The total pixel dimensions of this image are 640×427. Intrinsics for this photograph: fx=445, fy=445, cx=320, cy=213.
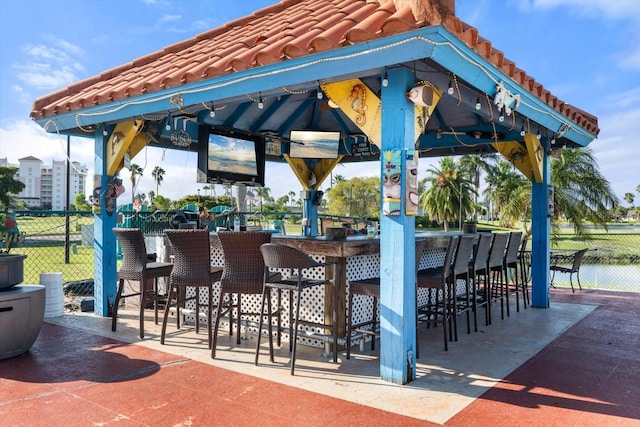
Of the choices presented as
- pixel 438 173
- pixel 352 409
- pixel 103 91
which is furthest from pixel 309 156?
pixel 438 173

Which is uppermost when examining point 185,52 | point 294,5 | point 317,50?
point 294,5

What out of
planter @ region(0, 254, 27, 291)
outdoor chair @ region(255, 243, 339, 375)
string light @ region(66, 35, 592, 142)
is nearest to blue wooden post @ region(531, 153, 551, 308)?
string light @ region(66, 35, 592, 142)

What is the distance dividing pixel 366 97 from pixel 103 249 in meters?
4.07

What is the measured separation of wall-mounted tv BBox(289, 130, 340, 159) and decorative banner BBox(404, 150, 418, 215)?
4.60 meters

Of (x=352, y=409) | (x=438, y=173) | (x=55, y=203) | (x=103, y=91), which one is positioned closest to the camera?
(x=352, y=409)

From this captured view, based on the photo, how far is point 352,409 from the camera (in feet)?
9.19

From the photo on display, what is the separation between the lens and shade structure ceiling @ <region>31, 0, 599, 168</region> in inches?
121

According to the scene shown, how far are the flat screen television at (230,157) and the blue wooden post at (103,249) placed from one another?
1526 mm

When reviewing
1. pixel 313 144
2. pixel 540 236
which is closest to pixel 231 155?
pixel 313 144

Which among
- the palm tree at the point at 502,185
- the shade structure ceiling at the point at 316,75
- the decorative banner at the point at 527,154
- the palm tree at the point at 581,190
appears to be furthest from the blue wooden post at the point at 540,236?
the palm tree at the point at 502,185

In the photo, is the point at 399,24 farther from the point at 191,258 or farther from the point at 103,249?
the point at 103,249

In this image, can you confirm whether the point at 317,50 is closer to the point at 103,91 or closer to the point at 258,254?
the point at 258,254

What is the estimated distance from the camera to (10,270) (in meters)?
3.93

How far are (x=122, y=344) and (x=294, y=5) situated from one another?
4.60 meters
